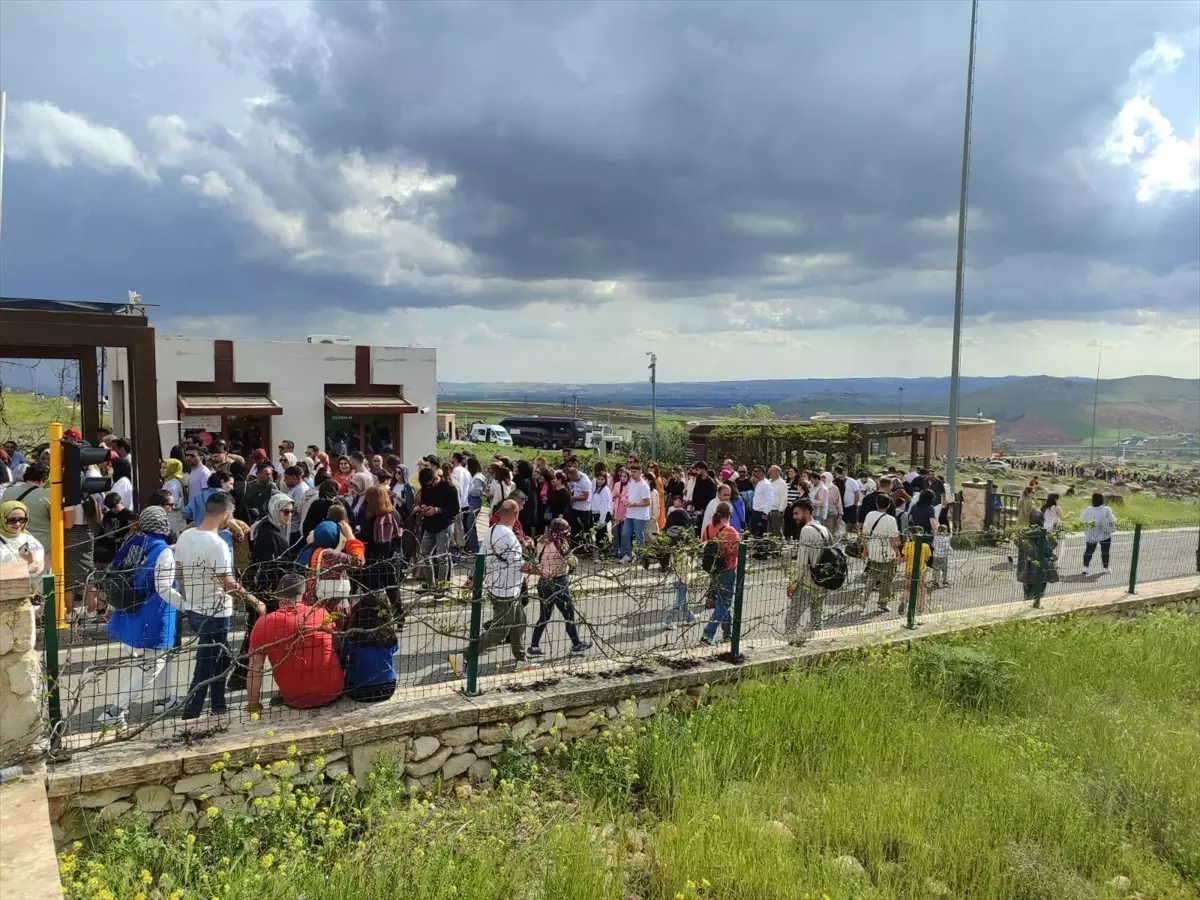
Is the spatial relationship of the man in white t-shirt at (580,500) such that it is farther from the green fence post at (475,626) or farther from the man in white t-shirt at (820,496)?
the green fence post at (475,626)

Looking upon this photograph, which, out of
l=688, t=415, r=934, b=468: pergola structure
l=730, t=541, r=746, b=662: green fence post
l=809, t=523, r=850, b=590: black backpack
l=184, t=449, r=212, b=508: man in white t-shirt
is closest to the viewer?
l=730, t=541, r=746, b=662: green fence post

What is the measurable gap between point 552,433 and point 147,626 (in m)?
56.7

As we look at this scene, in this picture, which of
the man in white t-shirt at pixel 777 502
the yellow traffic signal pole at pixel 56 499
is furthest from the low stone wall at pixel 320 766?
the man in white t-shirt at pixel 777 502

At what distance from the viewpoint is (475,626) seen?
637 centimetres

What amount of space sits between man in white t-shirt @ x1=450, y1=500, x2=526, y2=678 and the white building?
1623cm

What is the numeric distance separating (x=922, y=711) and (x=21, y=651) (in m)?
6.88

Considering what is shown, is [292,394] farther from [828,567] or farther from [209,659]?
[828,567]

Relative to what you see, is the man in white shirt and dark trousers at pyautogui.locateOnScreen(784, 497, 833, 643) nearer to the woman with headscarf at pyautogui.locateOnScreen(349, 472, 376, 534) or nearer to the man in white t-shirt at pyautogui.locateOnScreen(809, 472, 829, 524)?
the woman with headscarf at pyautogui.locateOnScreen(349, 472, 376, 534)

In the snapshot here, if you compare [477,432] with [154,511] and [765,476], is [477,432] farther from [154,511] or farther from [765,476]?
[154,511]

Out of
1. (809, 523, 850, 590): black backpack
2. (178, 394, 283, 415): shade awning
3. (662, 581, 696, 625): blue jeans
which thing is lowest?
(662, 581, 696, 625): blue jeans

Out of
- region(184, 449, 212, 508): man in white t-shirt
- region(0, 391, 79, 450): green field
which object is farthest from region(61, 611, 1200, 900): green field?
region(0, 391, 79, 450): green field

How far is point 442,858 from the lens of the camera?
474 centimetres

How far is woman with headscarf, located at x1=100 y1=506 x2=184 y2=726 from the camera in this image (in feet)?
17.7

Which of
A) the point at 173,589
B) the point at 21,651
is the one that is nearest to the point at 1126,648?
the point at 173,589
